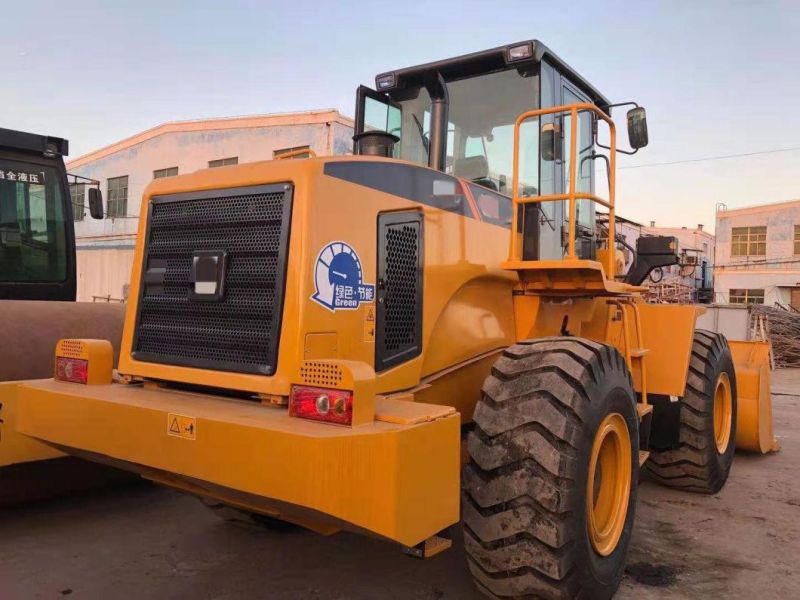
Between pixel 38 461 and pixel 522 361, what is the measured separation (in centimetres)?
314

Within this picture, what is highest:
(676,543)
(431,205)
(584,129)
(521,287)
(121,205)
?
(121,205)

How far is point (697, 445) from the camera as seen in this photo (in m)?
5.17

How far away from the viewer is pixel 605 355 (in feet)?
10.8

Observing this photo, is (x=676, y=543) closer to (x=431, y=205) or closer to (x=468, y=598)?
(x=468, y=598)

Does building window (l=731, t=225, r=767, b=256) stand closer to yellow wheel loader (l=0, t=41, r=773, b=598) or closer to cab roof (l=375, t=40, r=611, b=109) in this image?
cab roof (l=375, t=40, r=611, b=109)

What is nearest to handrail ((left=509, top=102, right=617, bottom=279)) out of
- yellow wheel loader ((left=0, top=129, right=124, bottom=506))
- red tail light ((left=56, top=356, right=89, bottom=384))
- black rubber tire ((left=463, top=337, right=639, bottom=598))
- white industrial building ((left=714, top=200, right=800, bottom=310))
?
black rubber tire ((left=463, top=337, right=639, bottom=598))

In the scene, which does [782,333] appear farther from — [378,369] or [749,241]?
[749,241]

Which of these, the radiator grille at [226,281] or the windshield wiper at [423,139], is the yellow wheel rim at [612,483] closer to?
the radiator grille at [226,281]

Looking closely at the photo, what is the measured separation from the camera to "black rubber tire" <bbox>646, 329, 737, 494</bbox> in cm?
518

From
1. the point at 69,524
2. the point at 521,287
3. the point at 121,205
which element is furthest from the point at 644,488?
the point at 121,205

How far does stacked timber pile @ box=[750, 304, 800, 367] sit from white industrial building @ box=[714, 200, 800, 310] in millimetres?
19741

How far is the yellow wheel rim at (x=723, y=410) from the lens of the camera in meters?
5.86

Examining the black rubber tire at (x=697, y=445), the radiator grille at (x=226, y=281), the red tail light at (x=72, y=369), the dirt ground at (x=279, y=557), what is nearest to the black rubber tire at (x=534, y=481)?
the dirt ground at (x=279, y=557)

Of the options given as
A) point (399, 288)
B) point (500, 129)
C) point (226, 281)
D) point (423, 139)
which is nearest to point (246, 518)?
point (226, 281)
